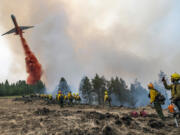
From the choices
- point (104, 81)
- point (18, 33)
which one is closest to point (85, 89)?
point (104, 81)

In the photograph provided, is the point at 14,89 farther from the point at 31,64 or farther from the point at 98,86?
the point at 98,86

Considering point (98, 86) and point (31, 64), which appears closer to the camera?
point (98, 86)

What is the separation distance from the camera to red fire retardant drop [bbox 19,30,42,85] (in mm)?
41069

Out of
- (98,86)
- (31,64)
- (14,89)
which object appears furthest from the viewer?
(14,89)

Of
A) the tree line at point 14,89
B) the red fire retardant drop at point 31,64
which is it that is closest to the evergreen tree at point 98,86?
the red fire retardant drop at point 31,64

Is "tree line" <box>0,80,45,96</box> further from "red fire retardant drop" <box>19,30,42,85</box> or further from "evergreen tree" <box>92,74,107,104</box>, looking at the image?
"evergreen tree" <box>92,74,107,104</box>

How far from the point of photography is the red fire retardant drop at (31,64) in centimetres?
4107

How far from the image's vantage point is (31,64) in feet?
170

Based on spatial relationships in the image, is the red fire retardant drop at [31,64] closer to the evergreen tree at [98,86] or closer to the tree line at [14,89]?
the tree line at [14,89]

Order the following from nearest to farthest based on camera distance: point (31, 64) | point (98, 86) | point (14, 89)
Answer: point (98, 86) → point (31, 64) → point (14, 89)

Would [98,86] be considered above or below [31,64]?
below

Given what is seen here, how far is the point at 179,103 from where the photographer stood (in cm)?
524

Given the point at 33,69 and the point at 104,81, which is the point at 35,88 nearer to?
the point at 33,69

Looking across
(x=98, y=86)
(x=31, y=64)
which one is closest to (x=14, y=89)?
(x=31, y=64)
